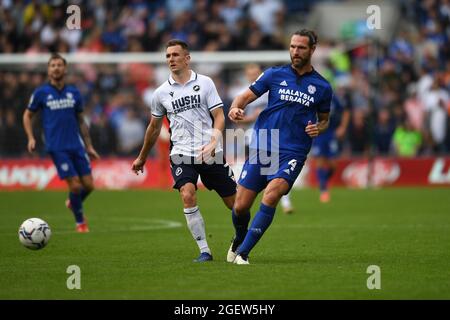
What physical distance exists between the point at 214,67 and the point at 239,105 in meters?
18.5

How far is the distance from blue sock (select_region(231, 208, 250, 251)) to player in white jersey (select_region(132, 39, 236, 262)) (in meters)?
0.37

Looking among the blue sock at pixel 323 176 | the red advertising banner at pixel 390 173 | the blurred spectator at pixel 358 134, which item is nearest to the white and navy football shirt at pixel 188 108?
the blue sock at pixel 323 176

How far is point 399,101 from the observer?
96.0 ft

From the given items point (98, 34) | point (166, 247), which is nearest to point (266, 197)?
point (166, 247)

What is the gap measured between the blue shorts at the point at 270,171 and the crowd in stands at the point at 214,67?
1592cm

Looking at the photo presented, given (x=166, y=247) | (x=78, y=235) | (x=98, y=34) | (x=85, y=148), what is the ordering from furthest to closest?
(x=98, y=34) < (x=85, y=148) < (x=78, y=235) < (x=166, y=247)

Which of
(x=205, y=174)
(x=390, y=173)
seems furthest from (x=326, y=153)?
(x=205, y=174)

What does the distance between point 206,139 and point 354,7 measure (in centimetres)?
2219

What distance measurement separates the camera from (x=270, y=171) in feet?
37.8

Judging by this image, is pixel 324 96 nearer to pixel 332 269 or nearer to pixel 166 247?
pixel 332 269
